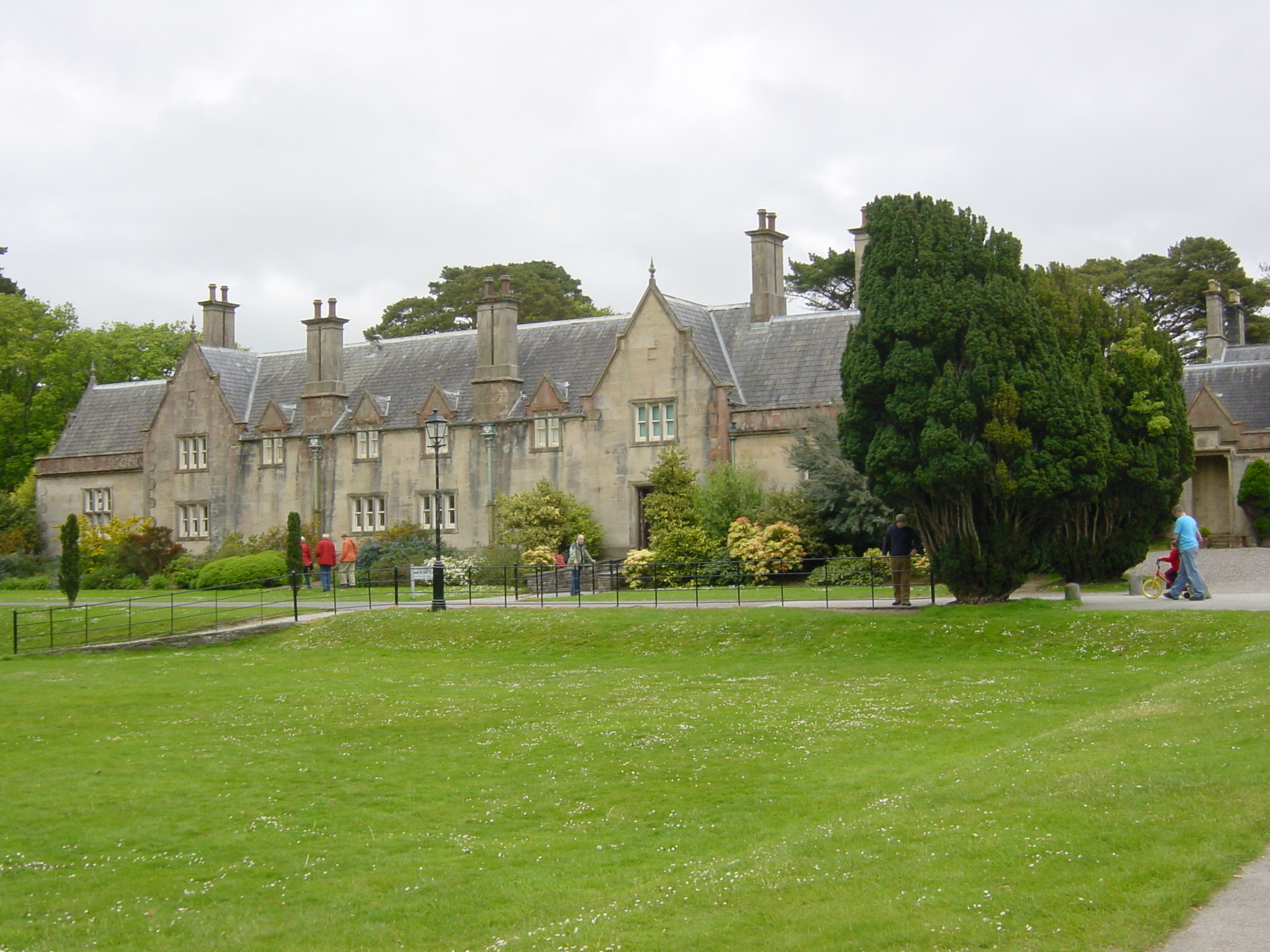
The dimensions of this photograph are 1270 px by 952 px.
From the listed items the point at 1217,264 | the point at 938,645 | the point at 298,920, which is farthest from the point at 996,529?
the point at 1217,264

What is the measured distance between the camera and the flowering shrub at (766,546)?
125 ft

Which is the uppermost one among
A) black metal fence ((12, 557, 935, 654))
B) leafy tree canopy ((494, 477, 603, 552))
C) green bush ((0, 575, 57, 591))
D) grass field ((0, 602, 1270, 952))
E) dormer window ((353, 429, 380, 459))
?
dormer window ((353, 429, 380, 459))

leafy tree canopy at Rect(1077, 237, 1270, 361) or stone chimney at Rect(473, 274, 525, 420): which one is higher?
leafy tree canopy at Rect(1077, 237, 1270, 361)

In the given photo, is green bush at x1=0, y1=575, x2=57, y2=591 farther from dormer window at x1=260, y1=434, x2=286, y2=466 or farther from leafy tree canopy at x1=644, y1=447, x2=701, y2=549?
leafy tree canopy at x1=644, y1=447, x2=701, y2=549

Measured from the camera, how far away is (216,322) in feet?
194

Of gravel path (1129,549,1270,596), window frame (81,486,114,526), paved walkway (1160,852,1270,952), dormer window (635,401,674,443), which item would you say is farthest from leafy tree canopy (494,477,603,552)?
paved walkway (1160,852,1270,952)

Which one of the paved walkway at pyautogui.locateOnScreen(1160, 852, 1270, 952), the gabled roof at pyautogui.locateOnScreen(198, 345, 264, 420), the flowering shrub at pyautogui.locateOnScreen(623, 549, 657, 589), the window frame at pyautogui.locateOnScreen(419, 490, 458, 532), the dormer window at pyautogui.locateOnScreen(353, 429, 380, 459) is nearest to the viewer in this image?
the paved walkway at pyautogui.locateOnScreen(1160, 852, 1270, 952)

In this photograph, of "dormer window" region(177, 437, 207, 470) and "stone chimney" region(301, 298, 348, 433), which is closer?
"stone chimney" region(301, 298, 348, 433)

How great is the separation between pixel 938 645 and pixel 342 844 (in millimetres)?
13892

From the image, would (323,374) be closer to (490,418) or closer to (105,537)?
(490,418)

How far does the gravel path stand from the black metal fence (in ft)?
22.0

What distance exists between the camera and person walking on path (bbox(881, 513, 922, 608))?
92.8 ft

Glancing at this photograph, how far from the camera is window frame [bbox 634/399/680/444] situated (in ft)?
149

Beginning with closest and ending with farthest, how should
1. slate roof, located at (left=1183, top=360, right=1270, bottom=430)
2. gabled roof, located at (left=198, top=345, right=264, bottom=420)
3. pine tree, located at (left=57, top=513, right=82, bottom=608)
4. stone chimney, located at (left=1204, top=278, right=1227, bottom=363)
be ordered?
1. pine tree, located at (left=57, top=513, right=82, bottom=608)
2. slate roof, located at (left=1183, top=360, right=1270, bottom=430)
3. gabled roof, located at (left=198, top=345, right=264, bottom=420)
4. stone chimney, located at (left=1204, top=278, right=1227, bottom=363)
